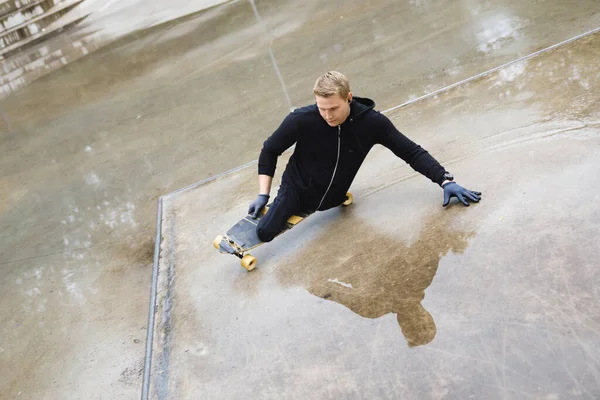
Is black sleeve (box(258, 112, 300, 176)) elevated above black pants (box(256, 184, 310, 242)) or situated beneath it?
elevated above

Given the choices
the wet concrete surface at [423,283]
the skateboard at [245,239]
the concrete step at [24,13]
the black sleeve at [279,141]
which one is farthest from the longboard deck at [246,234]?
the concrete step at [24,13]

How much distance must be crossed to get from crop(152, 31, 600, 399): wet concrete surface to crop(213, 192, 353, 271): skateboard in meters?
0.09

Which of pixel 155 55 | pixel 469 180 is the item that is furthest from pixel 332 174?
pixel 155 55

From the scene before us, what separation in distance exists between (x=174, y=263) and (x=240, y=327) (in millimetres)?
813

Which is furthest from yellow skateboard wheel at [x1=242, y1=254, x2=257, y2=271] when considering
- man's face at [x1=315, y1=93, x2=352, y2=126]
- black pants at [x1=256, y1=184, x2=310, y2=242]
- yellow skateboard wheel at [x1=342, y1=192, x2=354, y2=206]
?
man's face at [x1=315, y1=93, x2=352, y2=126]

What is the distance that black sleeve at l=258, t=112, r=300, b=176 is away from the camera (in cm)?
299

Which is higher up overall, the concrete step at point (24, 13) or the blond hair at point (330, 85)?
the concrete step at point (24, 13)

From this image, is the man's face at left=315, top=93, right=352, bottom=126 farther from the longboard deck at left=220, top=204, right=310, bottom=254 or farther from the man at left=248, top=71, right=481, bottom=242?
the longboard deck at left=220, top=204, right=310, bottom=254

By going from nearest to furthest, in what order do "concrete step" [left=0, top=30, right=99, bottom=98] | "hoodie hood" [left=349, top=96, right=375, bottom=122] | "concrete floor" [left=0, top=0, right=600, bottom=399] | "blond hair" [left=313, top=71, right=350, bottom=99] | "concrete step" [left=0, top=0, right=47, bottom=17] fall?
"concrete floor" [left=0, top=0, right=600, bottom=399] < "blond hair" [left=313, top=71, right=350, bottom=99] < "hoodie hood" [left=349, top=96, right=375, bottom=122] < "concrete step" [left=0, top=30, right=99, bottom=98] < "concrete step" [left=0, top=0, right=47, bottom=17]

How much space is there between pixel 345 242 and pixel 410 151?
0.54 meters

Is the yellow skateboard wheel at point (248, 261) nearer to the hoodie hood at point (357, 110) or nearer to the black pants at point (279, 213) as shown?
the black pants at point (279, 213)

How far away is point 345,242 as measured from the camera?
3068mm

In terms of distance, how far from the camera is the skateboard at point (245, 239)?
10.0 feet

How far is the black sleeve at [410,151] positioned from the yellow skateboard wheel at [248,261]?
0.85 m
